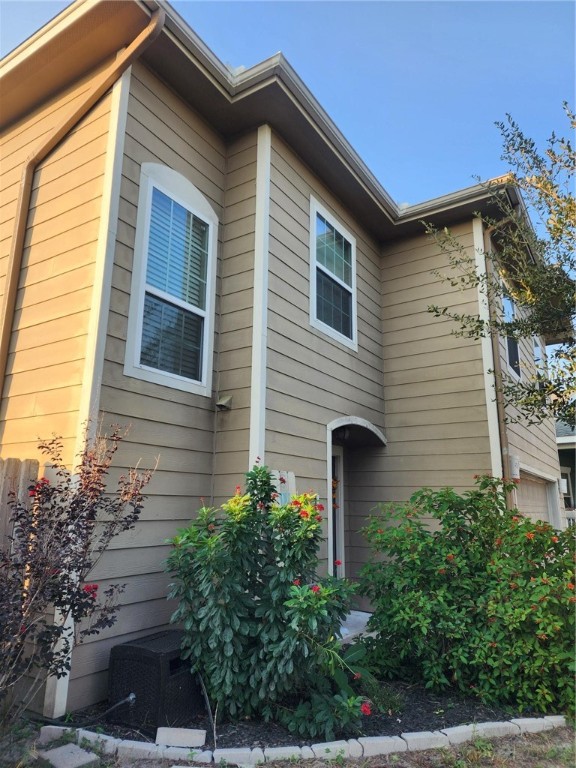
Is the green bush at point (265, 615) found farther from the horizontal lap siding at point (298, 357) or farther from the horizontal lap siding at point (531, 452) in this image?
the horizontal lap siding at point (531, 452)

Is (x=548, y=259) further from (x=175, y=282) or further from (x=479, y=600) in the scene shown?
(x=175, y=282)

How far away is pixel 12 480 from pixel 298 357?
2.70 metres

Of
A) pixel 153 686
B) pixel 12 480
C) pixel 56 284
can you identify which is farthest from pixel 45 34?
pixel 153 686

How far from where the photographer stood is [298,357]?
5.00 metres

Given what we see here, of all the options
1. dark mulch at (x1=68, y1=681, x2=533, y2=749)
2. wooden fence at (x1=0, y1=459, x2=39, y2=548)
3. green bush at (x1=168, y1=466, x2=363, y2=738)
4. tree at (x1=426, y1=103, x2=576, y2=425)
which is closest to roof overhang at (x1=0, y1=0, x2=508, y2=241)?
tree at (x1=426, y1=103, x2=576, y2=425)

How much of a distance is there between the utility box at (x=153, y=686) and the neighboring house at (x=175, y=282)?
26cm

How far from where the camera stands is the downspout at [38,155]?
394cm

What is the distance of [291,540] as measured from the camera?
3.10 meters

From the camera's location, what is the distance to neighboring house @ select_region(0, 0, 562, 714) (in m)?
3.77

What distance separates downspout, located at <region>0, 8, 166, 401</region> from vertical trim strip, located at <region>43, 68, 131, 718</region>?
13 centimetres

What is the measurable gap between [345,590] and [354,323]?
389 cm

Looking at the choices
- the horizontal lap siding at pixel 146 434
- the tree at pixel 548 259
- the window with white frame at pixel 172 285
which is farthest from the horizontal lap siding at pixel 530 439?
the horizontal lap siding at pixel 146 434

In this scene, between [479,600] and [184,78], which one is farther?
[184,78]

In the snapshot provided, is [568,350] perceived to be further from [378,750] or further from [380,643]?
[378,750]
